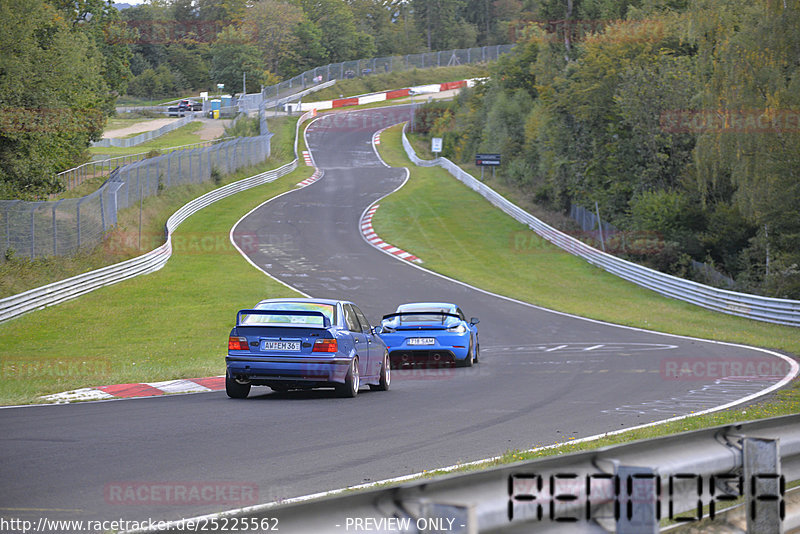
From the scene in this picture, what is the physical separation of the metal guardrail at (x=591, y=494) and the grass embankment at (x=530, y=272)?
515cm

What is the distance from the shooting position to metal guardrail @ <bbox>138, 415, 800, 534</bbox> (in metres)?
3.35

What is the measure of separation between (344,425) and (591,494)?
6.37 metres

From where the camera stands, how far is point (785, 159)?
31.1 metres

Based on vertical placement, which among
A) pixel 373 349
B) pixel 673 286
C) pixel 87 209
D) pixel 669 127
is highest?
pixel 669 127

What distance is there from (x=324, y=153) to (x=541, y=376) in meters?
64.7

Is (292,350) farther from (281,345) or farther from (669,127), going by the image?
(669,127)

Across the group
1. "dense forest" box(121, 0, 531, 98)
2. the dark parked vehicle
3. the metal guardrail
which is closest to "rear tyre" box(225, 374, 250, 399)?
the metal guardrail

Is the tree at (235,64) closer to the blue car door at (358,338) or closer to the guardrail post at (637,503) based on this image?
the blue car door at (358,338)

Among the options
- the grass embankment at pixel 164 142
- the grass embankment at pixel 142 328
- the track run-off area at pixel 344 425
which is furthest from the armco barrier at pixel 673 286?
the grass embankment at pixel 164 142

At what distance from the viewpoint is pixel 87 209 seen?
31.8 m

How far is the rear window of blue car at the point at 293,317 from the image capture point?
41.8ft

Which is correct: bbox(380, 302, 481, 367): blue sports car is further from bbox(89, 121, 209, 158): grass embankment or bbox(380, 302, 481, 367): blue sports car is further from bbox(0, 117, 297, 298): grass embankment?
bbox(89, 121, 209, 158): grass embankment

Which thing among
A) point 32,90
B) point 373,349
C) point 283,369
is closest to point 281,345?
point 283,369

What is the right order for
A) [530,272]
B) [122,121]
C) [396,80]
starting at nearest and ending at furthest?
[530,272] < [122,121] < [396,80]
